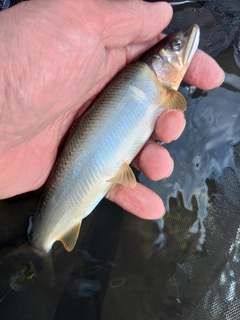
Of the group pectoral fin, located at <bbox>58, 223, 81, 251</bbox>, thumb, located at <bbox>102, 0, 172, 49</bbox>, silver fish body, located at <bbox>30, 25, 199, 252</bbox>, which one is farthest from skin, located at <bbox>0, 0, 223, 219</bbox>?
pectoral fin, located at <bbox>58, 223, 81, 251</bbox>

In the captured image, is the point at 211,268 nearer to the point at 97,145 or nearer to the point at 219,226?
the point at 219,226

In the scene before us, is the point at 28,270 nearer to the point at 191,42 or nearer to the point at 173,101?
the point at 173,101

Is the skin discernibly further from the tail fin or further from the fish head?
the tail fin

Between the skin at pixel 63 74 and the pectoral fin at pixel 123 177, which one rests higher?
the skin at pixel 63 74

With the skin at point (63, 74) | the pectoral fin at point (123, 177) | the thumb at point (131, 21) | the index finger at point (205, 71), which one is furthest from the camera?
the index finger at point (205, 71)

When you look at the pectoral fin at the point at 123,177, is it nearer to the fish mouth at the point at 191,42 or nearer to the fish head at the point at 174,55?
the fish head at the point at 174,55

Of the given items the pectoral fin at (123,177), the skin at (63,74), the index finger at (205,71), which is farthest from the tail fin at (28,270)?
the index finger at (205,71)

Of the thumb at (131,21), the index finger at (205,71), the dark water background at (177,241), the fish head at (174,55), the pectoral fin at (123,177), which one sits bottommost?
the dark water background at (177,241)
